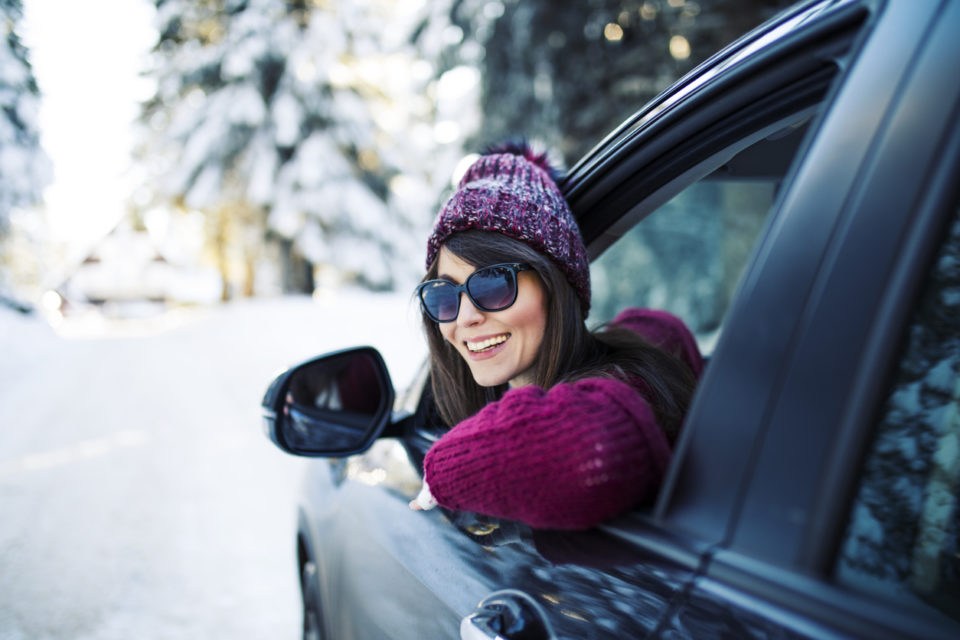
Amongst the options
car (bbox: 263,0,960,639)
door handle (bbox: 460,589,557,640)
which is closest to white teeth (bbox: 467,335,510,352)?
car (bbox: 263,0,960,639)

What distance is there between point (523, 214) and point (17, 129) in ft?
13.6

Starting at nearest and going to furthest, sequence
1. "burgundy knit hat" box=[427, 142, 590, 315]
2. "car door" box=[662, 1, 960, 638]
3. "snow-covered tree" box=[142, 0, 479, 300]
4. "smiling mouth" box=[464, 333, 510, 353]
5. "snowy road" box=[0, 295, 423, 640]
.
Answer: "car door" box=[662, 1, 960, 638]
"burgundy knit hat" box=[427, 142, 590, 315]
"smiling mouth" box=[464, 333, 510, 353]
"snowy road" box=[0, 295, 423, 640]
"snow-covered tree" box=[142, 0, 479, 300]

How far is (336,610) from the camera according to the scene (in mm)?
1924

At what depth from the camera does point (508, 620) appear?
1049mm

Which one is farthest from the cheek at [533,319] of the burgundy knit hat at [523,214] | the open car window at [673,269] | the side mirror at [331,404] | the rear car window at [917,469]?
the open car window at [673,269]

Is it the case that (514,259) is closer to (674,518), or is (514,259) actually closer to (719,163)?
(719,163)

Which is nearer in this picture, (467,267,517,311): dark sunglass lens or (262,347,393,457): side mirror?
(467,267,517,311): dark sunglass lens

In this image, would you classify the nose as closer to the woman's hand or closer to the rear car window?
the woman's hand

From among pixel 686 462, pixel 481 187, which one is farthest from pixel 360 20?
pixel 686 462

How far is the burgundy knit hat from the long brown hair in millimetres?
27

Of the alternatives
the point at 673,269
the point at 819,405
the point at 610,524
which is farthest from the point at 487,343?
the point at 673,269

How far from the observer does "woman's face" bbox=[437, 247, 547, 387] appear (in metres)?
1.66

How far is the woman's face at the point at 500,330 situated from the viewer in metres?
1.66

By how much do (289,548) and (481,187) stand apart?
325 centimetres
